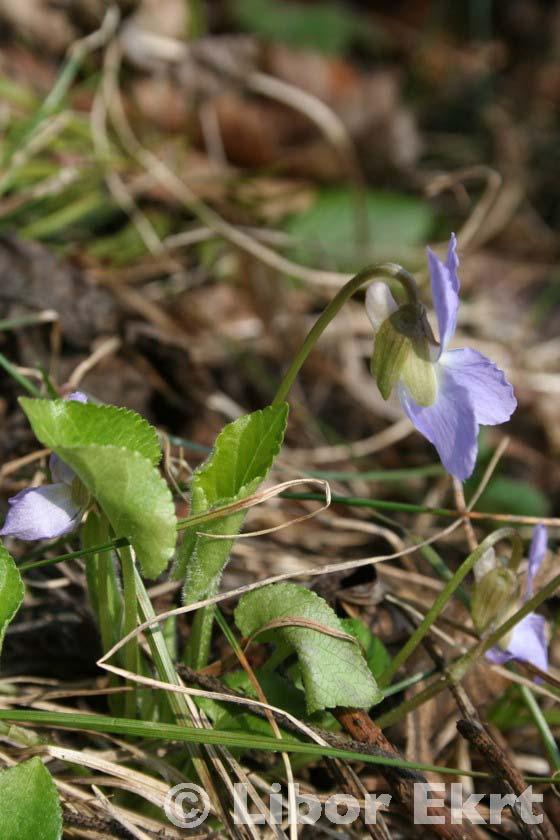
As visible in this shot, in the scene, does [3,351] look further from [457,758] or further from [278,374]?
[457,758]

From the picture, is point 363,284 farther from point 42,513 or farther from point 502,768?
point 502,768

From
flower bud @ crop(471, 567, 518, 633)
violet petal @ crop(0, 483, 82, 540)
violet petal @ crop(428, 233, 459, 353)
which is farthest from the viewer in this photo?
flower bud @ crop(471, 567, 518, 633)

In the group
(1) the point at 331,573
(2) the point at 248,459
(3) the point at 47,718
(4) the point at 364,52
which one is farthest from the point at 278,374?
(4) the point at 364,52

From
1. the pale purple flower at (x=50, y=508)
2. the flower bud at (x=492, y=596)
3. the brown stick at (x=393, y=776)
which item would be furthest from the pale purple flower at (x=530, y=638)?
the pale purple flower at (x=50, y=508)

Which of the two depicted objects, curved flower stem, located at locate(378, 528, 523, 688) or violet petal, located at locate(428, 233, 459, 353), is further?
curved flower stem, located at locate(378, 528, 523, 688)

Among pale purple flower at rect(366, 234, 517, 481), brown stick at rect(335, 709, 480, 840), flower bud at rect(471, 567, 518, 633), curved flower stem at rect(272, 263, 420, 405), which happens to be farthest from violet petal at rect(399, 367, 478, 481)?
brown stick at rect(335, 709, 480, 840)

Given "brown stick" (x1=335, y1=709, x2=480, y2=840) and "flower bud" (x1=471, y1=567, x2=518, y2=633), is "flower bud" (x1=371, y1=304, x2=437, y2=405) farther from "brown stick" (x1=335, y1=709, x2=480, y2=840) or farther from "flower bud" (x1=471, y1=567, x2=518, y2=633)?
"brown stick" (x1=335, y1=709, x2=480, y2=840)
